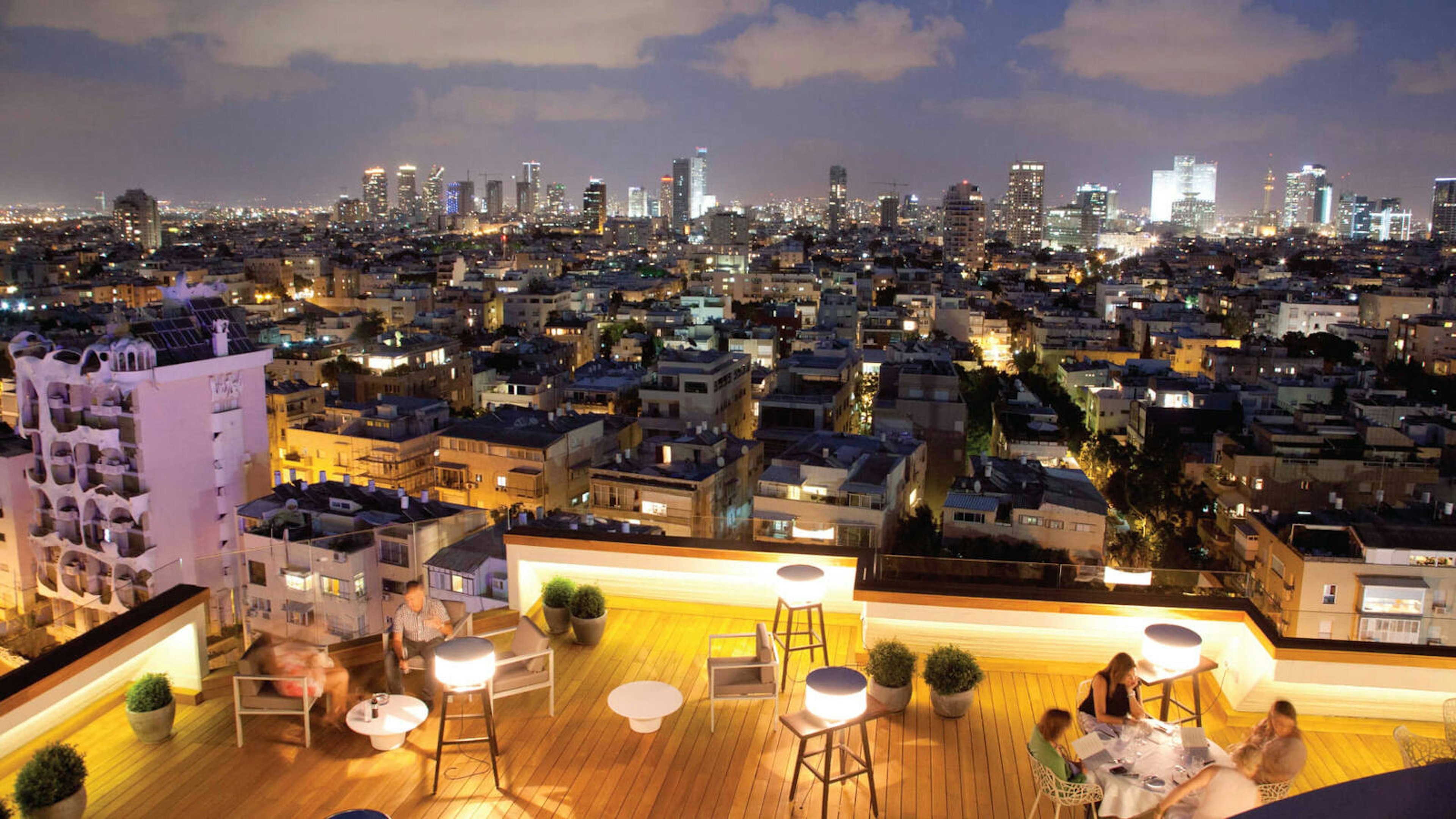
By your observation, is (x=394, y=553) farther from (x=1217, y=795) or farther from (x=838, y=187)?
(x=838, y=187)

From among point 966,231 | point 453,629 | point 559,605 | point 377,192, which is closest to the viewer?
point 453,629

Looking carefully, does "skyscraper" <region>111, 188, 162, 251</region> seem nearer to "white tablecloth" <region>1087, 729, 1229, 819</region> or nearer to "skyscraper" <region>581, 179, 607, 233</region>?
"skyscraper" <region>581, 179, 607, 233</region>

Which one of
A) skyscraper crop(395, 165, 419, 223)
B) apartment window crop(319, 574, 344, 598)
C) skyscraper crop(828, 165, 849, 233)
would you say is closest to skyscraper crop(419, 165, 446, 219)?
skyscraper crop(395, 165, 419, 223)

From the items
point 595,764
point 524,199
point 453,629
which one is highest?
point 524,199

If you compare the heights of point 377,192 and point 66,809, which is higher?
point 377,192

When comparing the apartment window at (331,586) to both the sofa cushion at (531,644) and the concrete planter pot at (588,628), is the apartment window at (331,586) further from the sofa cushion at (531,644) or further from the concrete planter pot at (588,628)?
the sofa cushion at (531,644)

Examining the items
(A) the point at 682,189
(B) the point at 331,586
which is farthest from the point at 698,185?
(B) the point at 331,586
